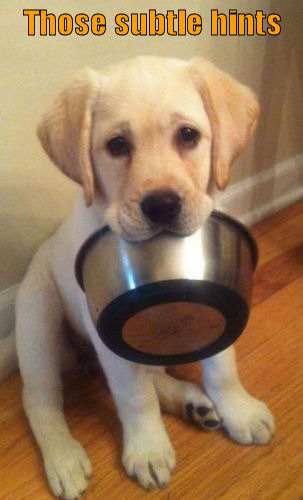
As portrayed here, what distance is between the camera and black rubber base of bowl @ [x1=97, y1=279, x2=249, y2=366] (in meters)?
0.88

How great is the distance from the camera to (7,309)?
151cm

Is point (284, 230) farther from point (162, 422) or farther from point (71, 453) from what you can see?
point (71, 453)

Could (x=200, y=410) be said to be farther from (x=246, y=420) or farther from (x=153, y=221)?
(x=153, y=221)

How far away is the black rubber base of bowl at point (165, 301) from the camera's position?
876 mm

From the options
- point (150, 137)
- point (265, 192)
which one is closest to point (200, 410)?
point (150, 137)

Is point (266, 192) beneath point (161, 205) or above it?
beneath

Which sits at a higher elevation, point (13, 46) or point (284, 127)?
point (13, 46)

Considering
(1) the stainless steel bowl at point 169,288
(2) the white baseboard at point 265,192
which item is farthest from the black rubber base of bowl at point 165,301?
(2) the white baseboard at point 265,192

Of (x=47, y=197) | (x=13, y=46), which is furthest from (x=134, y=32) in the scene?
(x=47, y=197)

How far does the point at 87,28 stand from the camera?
136cm

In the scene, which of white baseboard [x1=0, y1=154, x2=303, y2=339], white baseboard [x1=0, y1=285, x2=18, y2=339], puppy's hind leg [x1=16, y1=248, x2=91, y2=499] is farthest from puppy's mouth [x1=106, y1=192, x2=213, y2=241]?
white baseboard [x1=0, y1=154, x2=303, y2=339]

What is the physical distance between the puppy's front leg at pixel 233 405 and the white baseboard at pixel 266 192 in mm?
790

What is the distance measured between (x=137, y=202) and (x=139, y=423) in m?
0.53

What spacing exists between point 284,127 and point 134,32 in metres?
0.73
